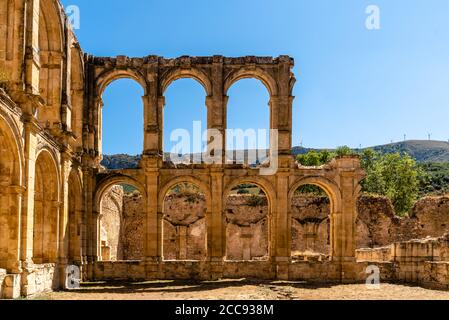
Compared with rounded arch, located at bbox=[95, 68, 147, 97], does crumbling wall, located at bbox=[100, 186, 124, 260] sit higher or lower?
lower

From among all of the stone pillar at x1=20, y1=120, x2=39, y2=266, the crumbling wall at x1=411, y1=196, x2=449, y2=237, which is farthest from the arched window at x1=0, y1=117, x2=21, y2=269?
the crumbling wall at x1=411, y1=196, x2=449, y2=237

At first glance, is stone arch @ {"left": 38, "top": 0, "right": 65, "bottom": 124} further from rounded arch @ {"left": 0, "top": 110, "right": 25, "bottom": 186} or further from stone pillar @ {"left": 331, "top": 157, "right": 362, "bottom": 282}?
stone pillar @ {"left": 331, "top": 157, "right": 362, "bottom": 282}

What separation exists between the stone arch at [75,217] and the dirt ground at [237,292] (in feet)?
4.61

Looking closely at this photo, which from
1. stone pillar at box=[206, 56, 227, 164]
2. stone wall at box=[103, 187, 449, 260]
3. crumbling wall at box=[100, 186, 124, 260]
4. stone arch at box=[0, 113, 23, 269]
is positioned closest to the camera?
stone arch at box=[0, 113, 23, 269]

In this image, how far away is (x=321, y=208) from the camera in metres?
31.6

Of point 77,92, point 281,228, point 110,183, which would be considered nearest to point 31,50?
point 77,92

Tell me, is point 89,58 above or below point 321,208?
above

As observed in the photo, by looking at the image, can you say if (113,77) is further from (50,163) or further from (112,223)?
(112,223)

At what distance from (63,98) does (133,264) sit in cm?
747

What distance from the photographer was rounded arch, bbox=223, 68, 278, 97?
23.0m

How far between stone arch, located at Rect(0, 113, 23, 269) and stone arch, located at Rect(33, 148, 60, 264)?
3.28 metres

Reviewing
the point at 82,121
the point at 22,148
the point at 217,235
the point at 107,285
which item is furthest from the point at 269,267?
the point at 22,148

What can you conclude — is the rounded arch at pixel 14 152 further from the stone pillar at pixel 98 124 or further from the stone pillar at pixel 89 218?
the stone pillar at pixel 98 124
